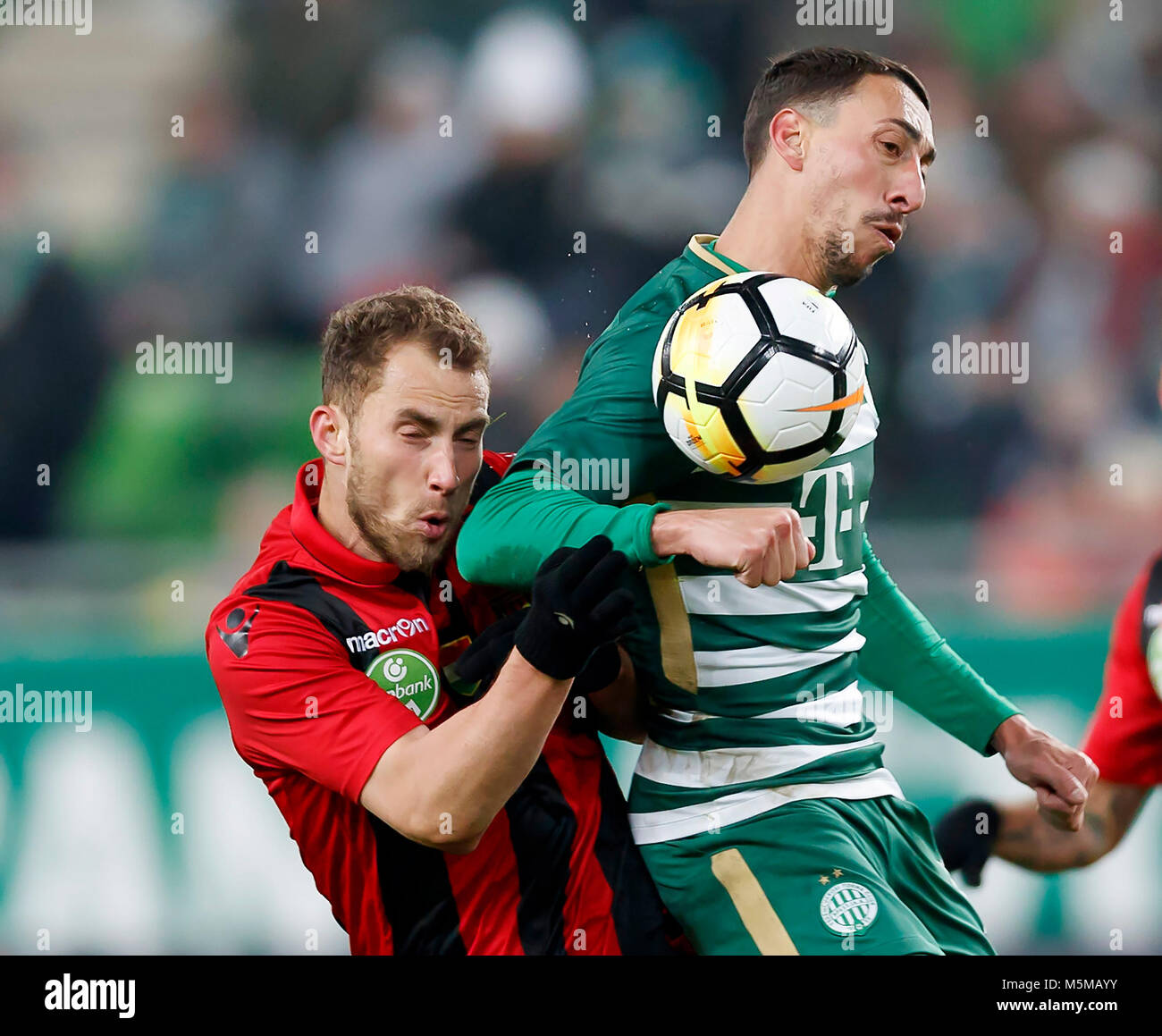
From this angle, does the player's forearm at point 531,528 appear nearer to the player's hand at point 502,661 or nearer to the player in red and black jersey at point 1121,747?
the player's hand at point 502,661

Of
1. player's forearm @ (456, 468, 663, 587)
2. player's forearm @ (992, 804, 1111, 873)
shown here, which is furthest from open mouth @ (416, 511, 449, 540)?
player's forearm @ (992, 804, 1111, 873)

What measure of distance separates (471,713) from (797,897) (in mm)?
580

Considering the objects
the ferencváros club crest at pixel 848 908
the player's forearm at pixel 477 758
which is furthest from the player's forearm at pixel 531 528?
the ferencváros club crest at pixel 848 908

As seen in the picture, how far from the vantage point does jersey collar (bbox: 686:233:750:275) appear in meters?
2.07

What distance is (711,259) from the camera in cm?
209

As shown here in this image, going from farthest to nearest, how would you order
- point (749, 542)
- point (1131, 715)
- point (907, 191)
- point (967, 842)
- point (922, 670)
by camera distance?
point (1131, 715)
point (967, 842)
point (922, 670)
point (907, 191)
point (749, 542)

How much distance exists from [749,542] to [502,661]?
1.98ft

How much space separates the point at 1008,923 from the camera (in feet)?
12.0

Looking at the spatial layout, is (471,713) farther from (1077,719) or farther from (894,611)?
(1077,719)

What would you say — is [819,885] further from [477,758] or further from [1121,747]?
[1121,747]

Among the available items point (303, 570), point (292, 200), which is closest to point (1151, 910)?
point (303, 570)

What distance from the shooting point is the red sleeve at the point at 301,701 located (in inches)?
78.3

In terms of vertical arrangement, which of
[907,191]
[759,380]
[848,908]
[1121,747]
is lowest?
[1121,747]

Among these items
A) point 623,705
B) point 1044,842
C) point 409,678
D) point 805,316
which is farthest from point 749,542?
point 1044,842
